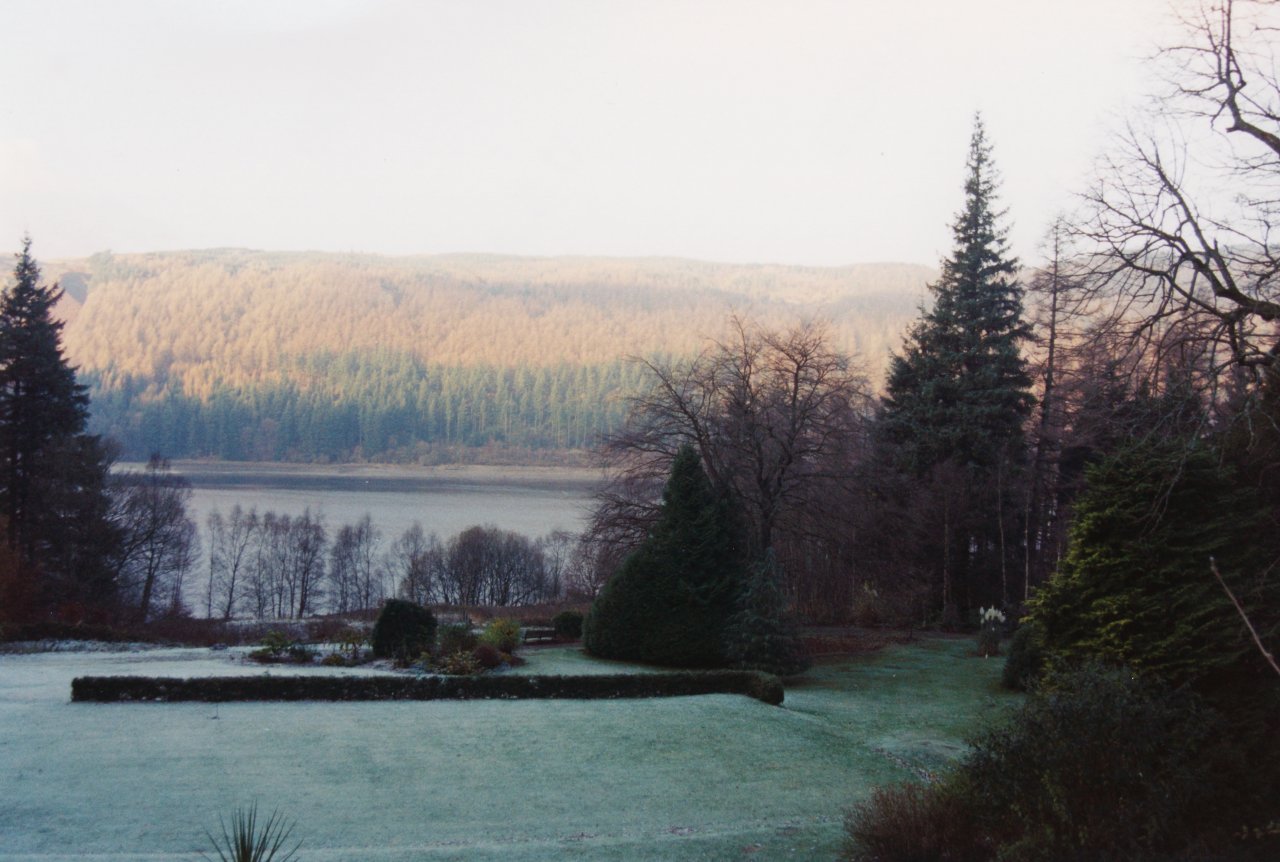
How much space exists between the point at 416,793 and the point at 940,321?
31986mm

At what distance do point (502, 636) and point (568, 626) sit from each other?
5.08m

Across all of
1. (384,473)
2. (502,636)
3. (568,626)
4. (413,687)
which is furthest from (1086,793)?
(384,473)

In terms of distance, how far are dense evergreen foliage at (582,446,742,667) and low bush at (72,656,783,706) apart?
350 centimetres

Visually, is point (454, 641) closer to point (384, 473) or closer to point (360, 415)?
point (384, 473)

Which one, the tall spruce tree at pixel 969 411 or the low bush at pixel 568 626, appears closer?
the low bush at pixel 568 626

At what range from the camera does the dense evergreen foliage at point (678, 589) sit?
20.7 metres

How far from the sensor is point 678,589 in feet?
69.2

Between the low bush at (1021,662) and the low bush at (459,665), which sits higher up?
the low bush at (1021,662)

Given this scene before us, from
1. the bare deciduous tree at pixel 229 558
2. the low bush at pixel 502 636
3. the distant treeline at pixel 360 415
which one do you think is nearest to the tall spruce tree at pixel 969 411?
the low bush at pixel 502 636

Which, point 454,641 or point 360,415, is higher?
point 360,415

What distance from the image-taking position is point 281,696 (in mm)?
15633

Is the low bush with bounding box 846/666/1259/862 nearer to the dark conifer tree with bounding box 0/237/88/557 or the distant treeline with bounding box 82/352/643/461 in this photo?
the dark conifer tree with bounding box 0/237/88/557

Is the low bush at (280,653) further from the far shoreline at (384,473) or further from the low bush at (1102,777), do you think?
the far shoreline at (384,473)

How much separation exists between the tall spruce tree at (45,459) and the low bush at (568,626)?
20811mm
